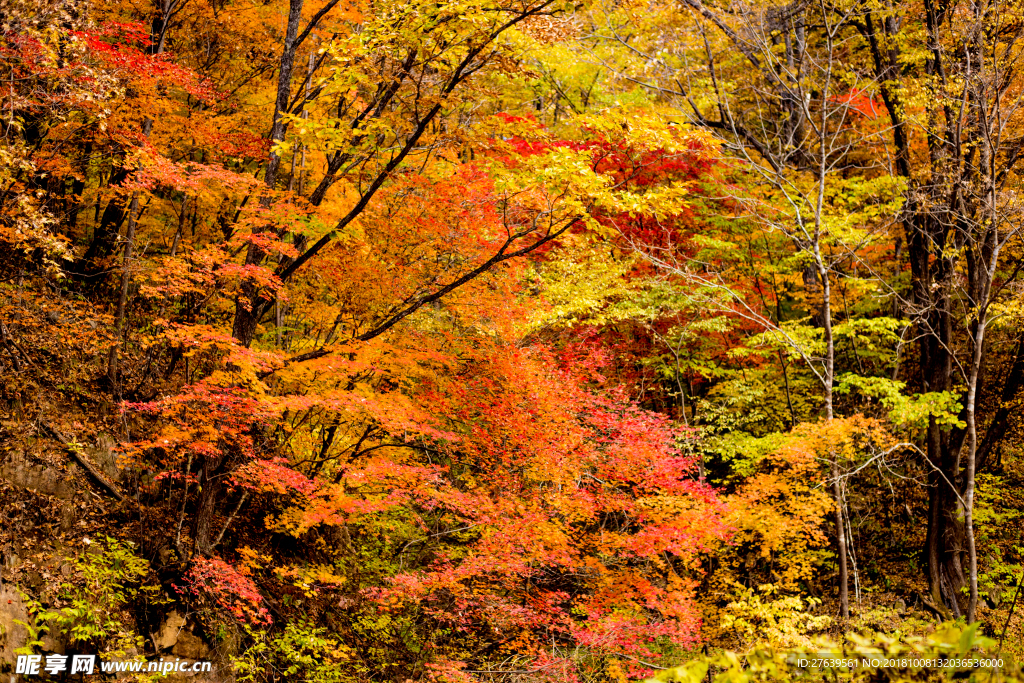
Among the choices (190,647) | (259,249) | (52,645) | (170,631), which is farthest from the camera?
(259,249)

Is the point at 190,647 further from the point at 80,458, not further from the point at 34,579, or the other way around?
the point at 80,458

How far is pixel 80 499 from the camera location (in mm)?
9531

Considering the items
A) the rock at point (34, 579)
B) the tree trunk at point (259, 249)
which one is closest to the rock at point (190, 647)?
the rock at point (34, 579)

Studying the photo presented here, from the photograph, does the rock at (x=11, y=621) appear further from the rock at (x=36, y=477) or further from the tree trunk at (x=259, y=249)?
the tree trunk at (x=259, y=249)

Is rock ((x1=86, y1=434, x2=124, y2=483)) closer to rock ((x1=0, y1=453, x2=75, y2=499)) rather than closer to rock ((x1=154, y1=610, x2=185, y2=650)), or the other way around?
rock ((x1=0, y1=453, x2=75, y2=499))

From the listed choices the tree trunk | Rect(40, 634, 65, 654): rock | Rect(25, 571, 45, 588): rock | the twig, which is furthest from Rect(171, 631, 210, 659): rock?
the tree trunk

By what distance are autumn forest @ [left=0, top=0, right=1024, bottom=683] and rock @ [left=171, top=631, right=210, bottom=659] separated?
5cm

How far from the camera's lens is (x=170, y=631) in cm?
945

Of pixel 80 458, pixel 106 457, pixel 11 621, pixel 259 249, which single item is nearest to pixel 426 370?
pixel 259 249

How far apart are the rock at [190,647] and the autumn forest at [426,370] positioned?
5 centimetres

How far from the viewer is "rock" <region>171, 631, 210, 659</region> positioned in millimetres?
9422

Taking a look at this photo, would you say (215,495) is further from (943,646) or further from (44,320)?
(943,646)

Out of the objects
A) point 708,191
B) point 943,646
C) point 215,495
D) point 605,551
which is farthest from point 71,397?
point 708,191

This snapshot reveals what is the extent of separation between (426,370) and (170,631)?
18.1ft
